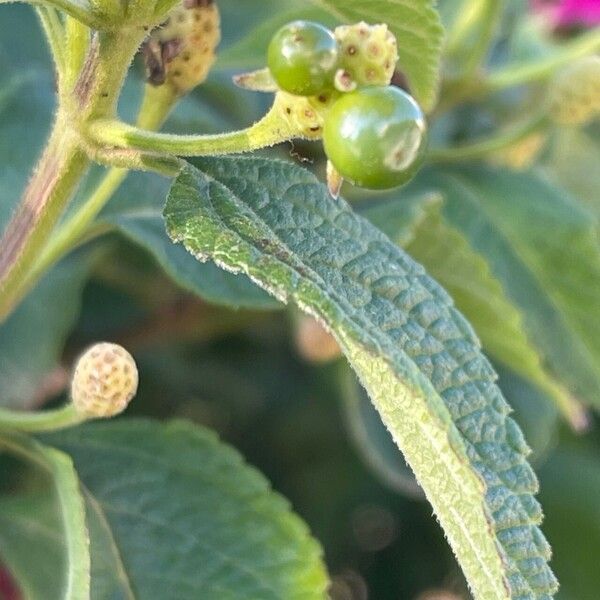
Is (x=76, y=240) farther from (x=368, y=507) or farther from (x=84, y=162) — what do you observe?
(x=368, y=507)

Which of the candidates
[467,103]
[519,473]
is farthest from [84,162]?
[467,103]

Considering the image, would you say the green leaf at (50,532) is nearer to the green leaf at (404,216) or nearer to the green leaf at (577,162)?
the green leaf at (404,216)

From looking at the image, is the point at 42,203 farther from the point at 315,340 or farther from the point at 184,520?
the point at 315,340

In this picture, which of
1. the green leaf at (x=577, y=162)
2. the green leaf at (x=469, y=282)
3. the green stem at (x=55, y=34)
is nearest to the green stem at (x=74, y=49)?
the green stem at (x=55, y=34)

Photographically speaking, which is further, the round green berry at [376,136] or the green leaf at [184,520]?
the green leaf at [184,520]

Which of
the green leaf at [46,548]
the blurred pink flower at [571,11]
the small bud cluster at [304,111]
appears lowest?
the green leaf at [46,548]

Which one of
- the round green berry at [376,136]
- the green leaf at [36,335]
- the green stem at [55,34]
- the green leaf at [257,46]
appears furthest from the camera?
the green leaf at [257,46]

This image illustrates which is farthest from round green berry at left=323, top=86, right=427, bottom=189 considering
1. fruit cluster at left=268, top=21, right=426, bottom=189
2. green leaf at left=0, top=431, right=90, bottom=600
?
green leaf at left=0, top=431, right=90, bottom=600

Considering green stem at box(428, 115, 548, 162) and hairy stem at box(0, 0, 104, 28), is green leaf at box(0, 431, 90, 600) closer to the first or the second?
hairy stem at box(0, 0, 104, 28)
